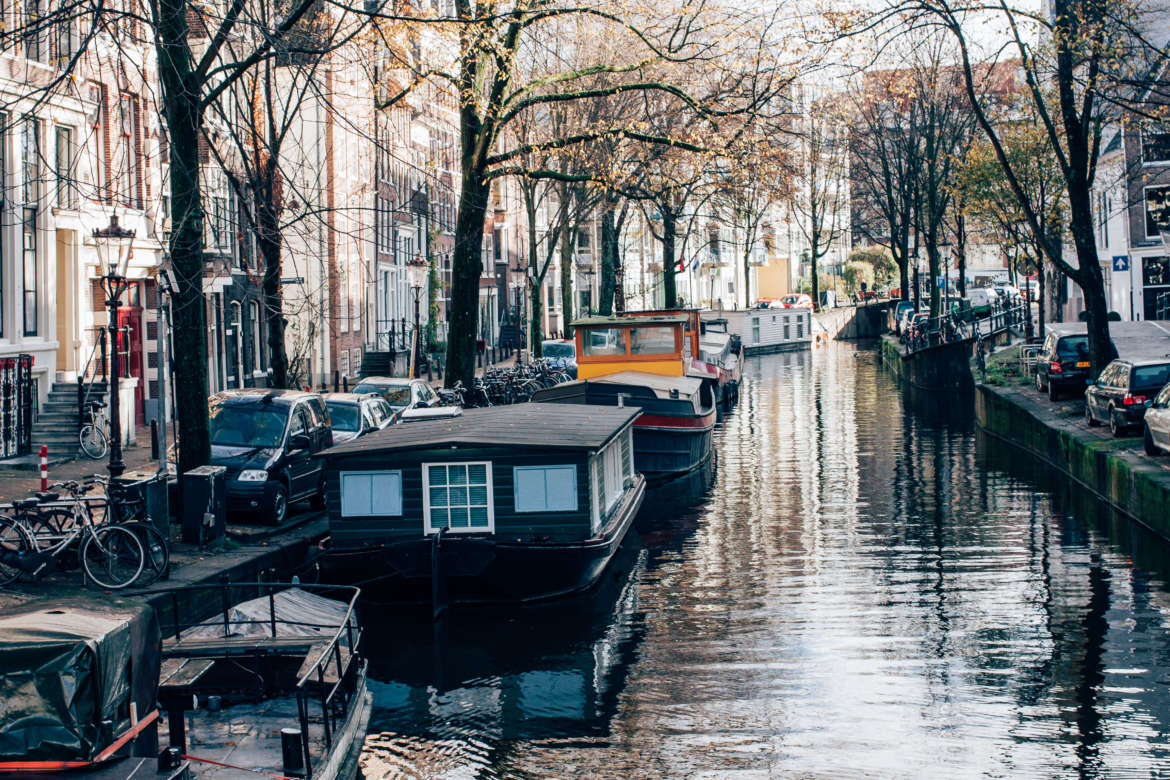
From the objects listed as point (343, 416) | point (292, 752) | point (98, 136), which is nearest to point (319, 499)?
point (343, 416)

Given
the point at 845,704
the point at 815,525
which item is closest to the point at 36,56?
the point at 815,525

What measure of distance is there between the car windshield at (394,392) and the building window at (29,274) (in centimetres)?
663

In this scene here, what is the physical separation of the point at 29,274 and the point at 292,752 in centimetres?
1933

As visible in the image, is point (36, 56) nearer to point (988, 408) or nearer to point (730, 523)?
point (730, 523)

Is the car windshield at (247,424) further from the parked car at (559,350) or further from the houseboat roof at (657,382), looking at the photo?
the parked car at (559,350)

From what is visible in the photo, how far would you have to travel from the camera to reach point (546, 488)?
17.1 meters

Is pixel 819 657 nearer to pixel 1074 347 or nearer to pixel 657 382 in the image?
pixel 657 382

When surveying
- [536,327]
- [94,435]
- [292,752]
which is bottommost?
[292,752]

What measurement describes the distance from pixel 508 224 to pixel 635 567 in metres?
51.5

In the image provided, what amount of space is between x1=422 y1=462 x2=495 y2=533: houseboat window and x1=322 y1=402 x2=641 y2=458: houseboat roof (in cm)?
43

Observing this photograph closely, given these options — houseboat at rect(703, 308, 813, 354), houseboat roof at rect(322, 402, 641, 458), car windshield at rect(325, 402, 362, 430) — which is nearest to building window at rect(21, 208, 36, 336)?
car windshield at rect(325, 402, 362, 430)

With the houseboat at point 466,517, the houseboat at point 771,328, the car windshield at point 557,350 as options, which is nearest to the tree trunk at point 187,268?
the houseboat at point 466,517

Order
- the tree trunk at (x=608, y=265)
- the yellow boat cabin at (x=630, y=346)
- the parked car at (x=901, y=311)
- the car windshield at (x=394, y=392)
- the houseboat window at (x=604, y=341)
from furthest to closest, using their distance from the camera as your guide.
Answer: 1. the parked car at (x=901, y=311)
2. the tree trunk at (x=608, y=265)
3. the houseboat window at (x=604, y=341)
4. the yellow boat cabin at (x=630, y=346)
5. the car windshield at (x=394, y=392)

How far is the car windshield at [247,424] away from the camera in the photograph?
2028 cm
